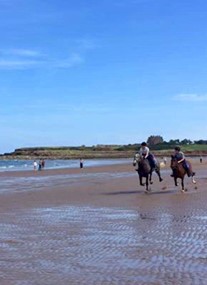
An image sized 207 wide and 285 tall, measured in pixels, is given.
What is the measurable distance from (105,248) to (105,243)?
20.6 inches

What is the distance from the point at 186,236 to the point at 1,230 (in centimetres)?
386

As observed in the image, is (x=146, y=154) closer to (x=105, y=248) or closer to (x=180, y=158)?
(x=180, y=158)

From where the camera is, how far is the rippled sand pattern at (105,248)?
24.7 feet

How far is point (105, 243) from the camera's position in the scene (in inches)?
396

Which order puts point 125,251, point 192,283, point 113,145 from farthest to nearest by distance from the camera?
point 113,145
point 125,251
point 192,283

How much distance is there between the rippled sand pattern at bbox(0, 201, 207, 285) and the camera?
7.52m

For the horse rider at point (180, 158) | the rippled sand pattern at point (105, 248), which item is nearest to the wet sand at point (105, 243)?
the rippled sand pattern at point (105, 248)

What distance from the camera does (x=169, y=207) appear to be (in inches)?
638

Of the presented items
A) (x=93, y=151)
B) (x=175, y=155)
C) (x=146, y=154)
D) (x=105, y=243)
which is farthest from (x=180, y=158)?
(x=93, y=151)

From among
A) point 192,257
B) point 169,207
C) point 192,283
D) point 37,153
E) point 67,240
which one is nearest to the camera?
point 192,283

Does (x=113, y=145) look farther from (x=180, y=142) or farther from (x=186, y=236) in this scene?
(x=186, y=236)

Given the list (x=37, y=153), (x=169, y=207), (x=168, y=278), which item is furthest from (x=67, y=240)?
(x=37, y=153)

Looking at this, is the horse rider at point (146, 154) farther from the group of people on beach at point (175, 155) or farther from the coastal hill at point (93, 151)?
the coastal hill at point (93, 151)

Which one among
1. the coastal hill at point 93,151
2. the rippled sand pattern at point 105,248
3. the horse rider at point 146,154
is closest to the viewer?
the rippled sand pattern at point 105,248
